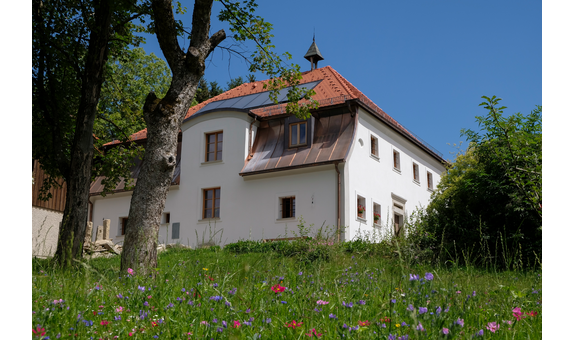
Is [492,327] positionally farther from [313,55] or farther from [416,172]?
[313,55]

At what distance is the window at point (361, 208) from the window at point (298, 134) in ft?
12.1

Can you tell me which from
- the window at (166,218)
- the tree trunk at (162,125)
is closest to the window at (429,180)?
the window at (166,218)

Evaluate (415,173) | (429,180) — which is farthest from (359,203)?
(429,180)

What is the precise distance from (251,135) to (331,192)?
17.8 ft

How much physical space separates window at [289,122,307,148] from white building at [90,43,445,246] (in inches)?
1.9

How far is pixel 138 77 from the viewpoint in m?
37.2

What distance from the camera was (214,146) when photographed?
25312mm

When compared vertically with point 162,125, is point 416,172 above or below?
above

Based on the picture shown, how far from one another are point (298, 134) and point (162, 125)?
1517 cm

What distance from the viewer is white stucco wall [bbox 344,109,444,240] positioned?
22203 mm

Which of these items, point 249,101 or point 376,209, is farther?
point 249,101

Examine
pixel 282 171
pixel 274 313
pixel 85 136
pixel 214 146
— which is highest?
pixel 214 146
